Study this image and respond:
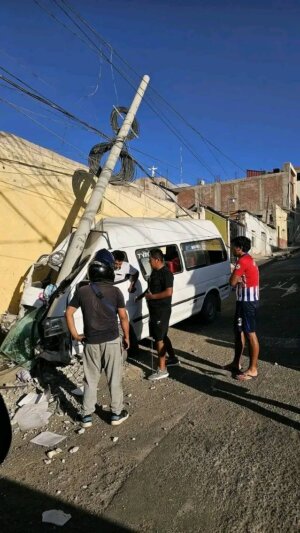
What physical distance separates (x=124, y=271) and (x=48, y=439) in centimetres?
271

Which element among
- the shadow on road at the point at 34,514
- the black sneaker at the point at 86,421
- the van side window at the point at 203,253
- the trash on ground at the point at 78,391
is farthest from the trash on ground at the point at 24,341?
the van side window at the point at 203,253

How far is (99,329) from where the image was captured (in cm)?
396

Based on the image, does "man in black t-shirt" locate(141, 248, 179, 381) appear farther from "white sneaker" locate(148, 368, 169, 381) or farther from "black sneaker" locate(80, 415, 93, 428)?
"black sneaker" locate(80, 415, 93, 428)

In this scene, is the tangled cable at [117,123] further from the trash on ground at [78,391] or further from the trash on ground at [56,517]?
the trash on ground at [56,517]

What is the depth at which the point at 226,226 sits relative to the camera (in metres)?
28.0

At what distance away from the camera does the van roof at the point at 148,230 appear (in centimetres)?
653

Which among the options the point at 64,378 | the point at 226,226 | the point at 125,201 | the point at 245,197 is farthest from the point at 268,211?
the point at 64,378

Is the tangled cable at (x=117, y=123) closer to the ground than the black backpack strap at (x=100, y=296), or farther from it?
farther from it

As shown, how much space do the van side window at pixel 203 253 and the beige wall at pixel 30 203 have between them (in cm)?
378

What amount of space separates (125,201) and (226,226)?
1668 centimetres

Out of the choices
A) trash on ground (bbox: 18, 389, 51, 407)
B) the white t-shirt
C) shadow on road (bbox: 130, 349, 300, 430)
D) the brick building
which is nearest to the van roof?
the white t-shirt

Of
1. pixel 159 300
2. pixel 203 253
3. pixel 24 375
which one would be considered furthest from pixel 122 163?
pixel 24 375

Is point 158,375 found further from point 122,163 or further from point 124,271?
point 122,163

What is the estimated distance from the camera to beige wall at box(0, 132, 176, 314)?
27.8 ft
